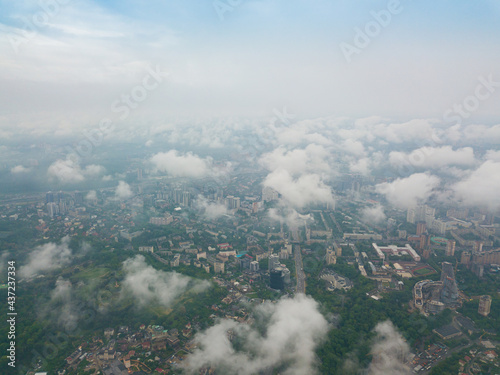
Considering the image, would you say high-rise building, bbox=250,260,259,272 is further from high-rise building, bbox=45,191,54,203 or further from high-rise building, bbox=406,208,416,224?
high-rise building, bbox=45,191,54,203

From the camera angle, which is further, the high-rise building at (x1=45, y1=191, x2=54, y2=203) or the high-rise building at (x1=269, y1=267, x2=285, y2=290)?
the high-rise building at (x1=45, y1=191, x2=54, y2=203)

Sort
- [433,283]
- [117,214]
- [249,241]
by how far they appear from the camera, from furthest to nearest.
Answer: [117,214]
[249,241]
[433,283]

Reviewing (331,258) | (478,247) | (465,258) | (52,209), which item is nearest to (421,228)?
(478,247)

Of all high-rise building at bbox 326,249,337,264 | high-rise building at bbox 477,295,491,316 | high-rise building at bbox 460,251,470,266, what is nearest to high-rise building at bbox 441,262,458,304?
high-rise building at bbox 477,295,491,316

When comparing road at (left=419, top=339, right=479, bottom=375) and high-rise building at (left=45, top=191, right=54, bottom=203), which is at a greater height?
high-rise building at (left=45, top=191, right=54, bottom=203)

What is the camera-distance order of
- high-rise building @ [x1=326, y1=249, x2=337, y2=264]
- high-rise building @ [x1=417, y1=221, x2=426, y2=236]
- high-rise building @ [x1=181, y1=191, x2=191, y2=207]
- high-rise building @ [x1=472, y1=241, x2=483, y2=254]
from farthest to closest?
1. high-rise building @ [x1=181, y1=191, x2=191, y2=207]
2. high-rise building @ [x1=417, y1=221, x2=426, y2=236]
3. high-rise building @ [x1=472, y1=241, x2=483, y2=254]
4. high-rise building @ [x1=326, y1=249, x2=337, y2=264]

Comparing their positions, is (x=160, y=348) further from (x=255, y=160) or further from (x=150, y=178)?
(x=255, y=160)

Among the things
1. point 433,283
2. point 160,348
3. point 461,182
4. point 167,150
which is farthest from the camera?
point 167,150

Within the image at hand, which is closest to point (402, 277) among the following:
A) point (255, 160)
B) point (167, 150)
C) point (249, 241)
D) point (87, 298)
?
point (249, 241)
